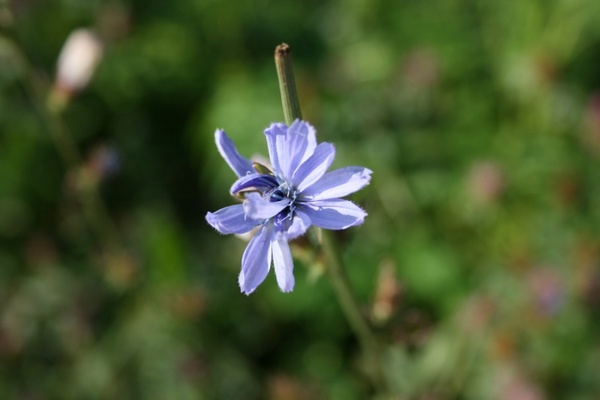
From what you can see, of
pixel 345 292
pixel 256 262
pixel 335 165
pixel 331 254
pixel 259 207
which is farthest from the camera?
pixel 335 165

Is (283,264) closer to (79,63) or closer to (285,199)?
(285,199)

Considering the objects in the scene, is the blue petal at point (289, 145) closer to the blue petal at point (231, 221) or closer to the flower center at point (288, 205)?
the flower center at point (288, 205)

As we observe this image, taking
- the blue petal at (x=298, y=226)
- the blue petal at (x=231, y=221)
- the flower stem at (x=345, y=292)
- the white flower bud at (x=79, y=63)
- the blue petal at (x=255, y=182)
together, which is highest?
the white flower bud at (x=79, y=63)

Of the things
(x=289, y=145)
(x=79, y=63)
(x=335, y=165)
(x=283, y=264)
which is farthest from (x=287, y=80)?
(x=335, y=165)

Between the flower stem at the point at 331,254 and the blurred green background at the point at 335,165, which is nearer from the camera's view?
the flower stem at the point at 331,254

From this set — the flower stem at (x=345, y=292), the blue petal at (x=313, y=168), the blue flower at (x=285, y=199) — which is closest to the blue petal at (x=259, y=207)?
the blue flower at (x=285, y=199)

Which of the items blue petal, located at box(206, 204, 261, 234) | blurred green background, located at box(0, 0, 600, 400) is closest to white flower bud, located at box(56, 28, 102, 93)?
blurred green background, located at box(0, 0, 600, 400)
